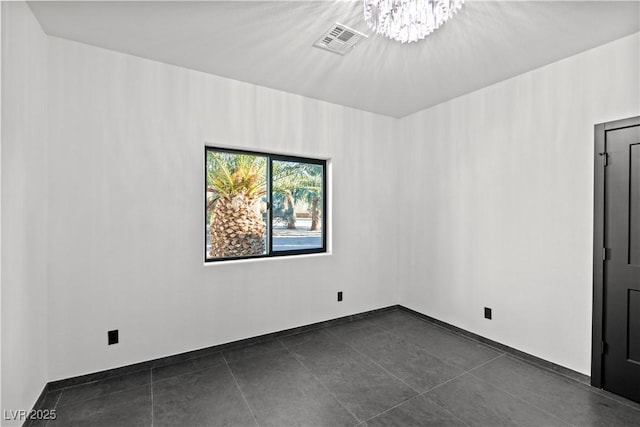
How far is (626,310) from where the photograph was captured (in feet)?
7.23

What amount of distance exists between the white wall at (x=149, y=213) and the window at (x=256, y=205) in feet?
0.63

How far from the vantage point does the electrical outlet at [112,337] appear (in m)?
2.42

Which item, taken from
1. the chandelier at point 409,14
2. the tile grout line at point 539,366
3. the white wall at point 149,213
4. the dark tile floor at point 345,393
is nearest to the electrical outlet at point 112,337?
the white wall at point 149,213

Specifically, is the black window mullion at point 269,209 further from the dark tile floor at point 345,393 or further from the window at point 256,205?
the dark tile floor at point 345,393

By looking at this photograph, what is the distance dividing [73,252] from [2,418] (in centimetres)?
107

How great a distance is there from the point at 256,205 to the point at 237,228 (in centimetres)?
32

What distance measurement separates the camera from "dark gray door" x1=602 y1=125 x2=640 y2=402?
2158mm

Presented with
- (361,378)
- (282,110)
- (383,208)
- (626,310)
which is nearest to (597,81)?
(626,310)

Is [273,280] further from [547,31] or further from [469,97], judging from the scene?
[547,31]

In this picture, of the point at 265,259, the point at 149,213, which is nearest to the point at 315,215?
the point at 265,259

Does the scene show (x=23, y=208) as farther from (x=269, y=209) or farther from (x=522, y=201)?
(x=522, y=201)

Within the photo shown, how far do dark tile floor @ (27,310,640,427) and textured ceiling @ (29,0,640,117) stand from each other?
261 centimetres

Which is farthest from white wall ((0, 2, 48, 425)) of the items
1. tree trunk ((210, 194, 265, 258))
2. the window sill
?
tree trunk ((210, 194, 265, 258))

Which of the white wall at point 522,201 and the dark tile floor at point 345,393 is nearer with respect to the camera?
the dark tile floor at point 345,393
